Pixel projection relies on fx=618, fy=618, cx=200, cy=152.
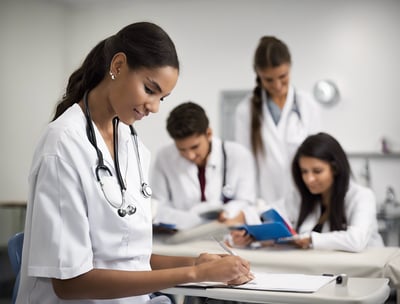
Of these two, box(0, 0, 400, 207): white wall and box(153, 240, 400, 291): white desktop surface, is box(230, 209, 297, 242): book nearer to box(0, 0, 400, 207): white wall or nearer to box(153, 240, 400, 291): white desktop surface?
box(153, 240, 400, 291): white desktop surface

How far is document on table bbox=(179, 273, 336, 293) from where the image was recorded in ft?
4.87

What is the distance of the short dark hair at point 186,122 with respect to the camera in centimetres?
260

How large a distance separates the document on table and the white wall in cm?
302

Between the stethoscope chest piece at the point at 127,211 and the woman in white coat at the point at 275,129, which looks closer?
the stethoscope chest piece at the point at 127,211

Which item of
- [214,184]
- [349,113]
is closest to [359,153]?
[349,113]

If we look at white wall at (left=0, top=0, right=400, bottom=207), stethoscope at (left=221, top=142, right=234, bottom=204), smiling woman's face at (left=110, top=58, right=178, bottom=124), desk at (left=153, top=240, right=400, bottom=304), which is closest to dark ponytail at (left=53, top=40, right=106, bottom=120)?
smiling woman's face at (left=110, top=58, right=178, bottom=124)

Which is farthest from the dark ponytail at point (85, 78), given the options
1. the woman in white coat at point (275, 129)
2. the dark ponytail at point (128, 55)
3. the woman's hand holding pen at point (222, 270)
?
the woman in white coat at point (275, 129)

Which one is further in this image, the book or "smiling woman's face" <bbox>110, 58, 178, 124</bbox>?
the book

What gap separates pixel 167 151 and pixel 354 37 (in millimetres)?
2440

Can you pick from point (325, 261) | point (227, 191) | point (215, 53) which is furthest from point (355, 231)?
point (215, 53)

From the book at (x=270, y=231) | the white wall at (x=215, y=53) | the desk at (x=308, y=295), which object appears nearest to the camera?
the desk at (x=308, y=295)

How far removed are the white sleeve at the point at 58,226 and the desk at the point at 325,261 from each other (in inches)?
33.8

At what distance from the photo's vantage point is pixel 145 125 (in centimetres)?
526

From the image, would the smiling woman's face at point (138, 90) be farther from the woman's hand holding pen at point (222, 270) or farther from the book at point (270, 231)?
the book at point (270, 231)
